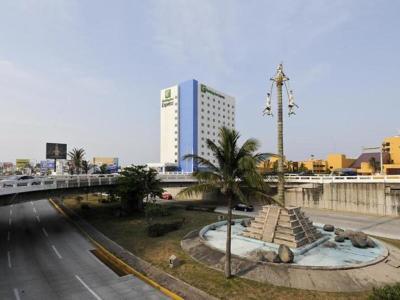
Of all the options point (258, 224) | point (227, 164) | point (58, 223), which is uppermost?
point (227, 164)

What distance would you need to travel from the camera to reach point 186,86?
4906 inches

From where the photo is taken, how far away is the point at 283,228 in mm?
24219

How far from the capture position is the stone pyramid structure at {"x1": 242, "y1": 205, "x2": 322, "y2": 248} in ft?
77.0

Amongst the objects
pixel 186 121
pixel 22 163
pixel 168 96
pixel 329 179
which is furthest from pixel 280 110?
pixel 22 163

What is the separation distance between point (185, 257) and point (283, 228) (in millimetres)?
9007

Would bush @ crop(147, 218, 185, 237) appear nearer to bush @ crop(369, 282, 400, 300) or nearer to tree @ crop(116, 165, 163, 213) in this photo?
tree @ crop(116, 165, 163, 213)

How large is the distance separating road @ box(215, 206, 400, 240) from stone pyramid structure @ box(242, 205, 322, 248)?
34.5 ft

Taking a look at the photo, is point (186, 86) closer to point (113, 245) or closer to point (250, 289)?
point (113, 245)

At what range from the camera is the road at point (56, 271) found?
664 inches

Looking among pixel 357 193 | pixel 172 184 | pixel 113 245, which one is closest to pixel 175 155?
pixel 172 184

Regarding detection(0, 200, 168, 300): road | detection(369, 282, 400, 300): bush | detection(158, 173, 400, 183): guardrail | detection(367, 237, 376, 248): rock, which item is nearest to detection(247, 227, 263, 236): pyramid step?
detection(367, 237, 376, 248): rock

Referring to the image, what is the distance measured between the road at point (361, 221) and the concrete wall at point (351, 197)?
193cm

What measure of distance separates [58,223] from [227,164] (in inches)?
1317

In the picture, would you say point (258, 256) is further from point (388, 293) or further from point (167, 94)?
point (167, 94)
